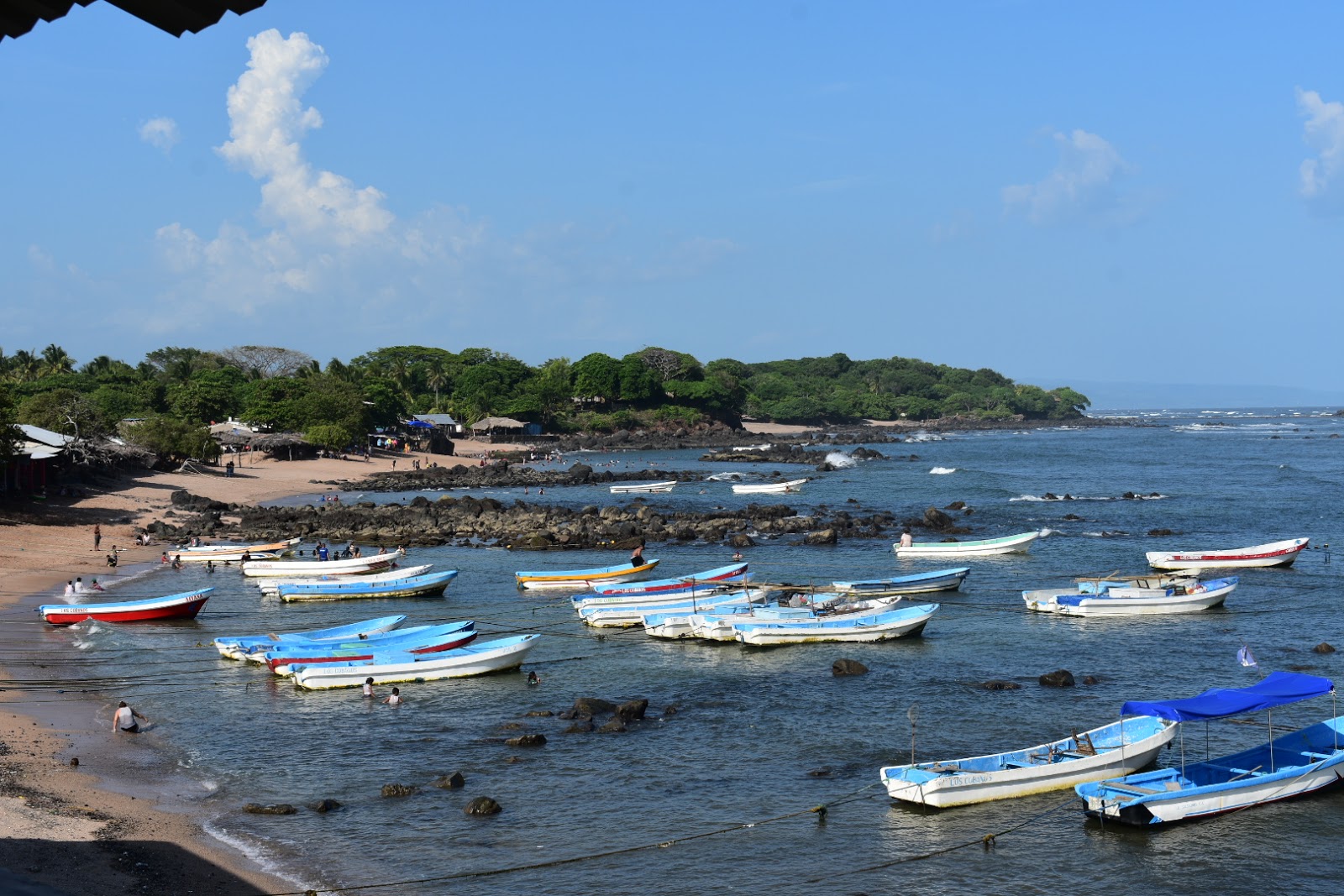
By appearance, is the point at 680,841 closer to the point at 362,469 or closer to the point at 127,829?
the point at 127,829

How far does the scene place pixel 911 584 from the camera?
4181 cm

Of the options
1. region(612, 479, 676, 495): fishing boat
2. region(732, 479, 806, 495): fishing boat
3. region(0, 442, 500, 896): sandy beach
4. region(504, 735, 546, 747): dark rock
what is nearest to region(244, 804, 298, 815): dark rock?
region(0, 442, 500, 896): sandy beach

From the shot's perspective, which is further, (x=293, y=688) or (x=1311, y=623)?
(x=1311, y=623)

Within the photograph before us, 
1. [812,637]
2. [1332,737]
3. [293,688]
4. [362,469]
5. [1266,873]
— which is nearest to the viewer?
[1266,873]

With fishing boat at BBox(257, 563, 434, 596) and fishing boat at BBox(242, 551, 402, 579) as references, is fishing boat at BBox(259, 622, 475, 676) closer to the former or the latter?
Answer: fishing boat at BBox(257, 563, 434, 596)

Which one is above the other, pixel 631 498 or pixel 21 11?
pixel 21 11

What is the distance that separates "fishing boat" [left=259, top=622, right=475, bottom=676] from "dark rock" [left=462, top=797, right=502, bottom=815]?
32.8 feet

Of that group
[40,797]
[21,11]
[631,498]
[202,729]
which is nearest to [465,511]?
[631,498]

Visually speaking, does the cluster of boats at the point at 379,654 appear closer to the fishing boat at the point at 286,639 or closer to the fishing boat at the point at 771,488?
the fishing boat at the point at 286,639

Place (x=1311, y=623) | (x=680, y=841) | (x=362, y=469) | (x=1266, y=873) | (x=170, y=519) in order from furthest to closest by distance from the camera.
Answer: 1. (x=362, y=469)
2. (x=170, y=519)
3. (x=1311, y=623)
4. (x=680, y=841)
5. (x=1266, y=873)

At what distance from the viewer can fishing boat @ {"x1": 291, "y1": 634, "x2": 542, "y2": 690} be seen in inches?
1126

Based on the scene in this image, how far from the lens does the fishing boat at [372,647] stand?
29344 millimetres

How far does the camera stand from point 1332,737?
68.5 feet

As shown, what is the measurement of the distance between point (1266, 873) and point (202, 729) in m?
21.4
